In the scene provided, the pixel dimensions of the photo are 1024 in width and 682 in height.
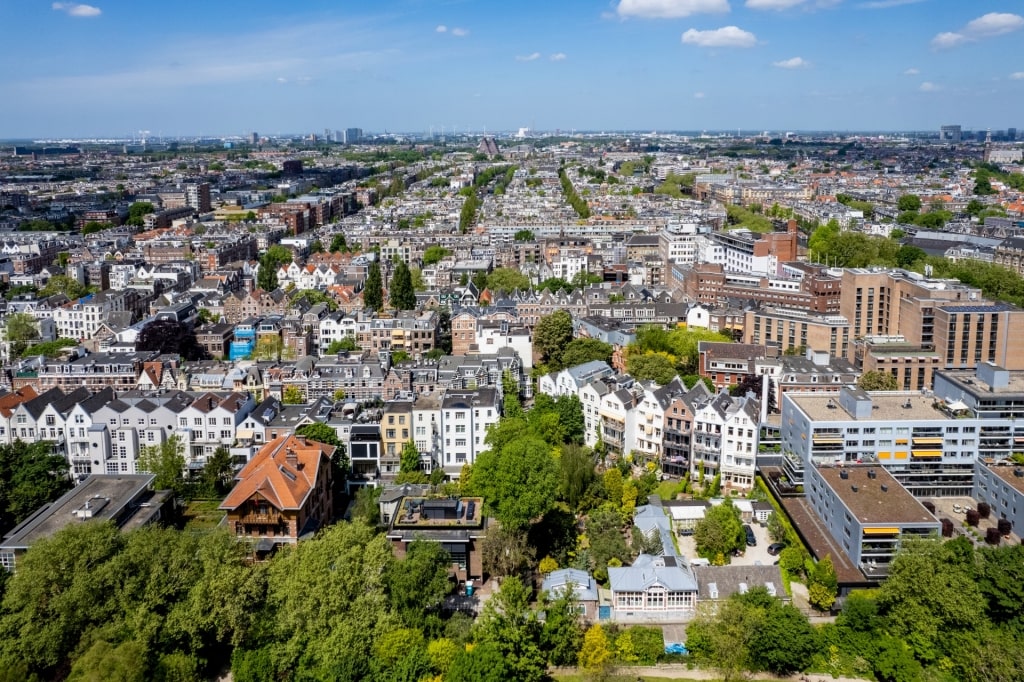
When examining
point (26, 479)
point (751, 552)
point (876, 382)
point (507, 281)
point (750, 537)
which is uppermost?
point (507, 281)

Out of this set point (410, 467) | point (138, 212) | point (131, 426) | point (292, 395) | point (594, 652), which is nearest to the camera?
point (594, 652)

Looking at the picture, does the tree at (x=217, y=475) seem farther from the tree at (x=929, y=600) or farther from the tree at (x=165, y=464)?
the tree at (x=929, y=600)

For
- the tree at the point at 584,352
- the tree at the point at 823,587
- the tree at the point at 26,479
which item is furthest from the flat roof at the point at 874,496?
the tree at the point at 26,479

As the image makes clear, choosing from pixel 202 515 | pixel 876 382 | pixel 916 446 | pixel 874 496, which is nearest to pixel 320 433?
pixel 202 515

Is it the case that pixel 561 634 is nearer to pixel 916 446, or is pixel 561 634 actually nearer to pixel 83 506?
pixel 83 506

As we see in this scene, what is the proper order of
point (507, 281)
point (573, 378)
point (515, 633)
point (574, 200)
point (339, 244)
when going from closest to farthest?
1. point (515, 633)
2. point (573, 378)
3. point (507, 281)
4. point (339, 244)
5. point (574, 200)

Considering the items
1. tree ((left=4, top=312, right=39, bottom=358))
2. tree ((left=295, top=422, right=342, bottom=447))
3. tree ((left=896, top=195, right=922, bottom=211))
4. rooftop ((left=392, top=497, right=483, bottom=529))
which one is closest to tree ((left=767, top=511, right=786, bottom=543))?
rooftop ((left=392, top=497, right=483, bottom=529))

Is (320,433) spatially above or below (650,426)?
above
